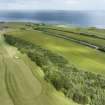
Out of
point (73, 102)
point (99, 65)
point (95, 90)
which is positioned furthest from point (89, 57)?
point (73, 102)

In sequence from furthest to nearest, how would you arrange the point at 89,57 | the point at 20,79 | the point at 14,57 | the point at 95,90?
1. the point at 89,57
2. the point at 14,57
3. the point at 20,79
4. the point at 95,90

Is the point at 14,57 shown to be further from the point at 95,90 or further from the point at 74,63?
the point at 95,90

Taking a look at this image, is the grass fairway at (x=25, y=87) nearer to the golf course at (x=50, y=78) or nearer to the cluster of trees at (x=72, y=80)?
the golf course at (x=50, y=78)

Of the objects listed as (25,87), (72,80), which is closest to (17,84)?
(25,87)

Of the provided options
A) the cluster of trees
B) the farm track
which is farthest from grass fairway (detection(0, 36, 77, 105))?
the cluster of trees

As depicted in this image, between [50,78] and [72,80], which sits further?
[50,78]

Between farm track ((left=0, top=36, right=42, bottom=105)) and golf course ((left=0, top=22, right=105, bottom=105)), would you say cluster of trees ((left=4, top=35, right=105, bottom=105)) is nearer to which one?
golf course ((left=0, top=22, right=105, bottom=105))

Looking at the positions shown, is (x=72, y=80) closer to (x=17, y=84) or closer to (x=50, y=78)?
(x=50, y=78)

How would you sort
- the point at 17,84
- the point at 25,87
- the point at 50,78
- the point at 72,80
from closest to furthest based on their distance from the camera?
the point at 25,87, the point at 17,84, the point at 72,80, the point at 50,78
